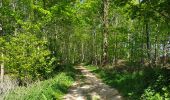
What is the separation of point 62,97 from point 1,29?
53.6 feet

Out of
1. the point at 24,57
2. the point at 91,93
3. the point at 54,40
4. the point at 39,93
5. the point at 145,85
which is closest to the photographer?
the point at 39,93

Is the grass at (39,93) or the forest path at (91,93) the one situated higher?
the grass at (39,93)

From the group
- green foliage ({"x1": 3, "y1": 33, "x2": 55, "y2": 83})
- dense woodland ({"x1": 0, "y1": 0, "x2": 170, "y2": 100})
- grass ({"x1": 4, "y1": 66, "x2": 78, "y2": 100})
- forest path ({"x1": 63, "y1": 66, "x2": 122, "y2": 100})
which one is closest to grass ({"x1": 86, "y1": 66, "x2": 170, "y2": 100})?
dense woodland ({"x1": 0, "y1": 0, "x2": 170, "y2": 100})

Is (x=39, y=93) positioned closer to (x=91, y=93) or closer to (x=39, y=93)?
(x=39, y=93)

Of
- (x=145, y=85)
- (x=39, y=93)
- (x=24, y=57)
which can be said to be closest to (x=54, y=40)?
(x=24, y=57)

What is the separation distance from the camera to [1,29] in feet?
100

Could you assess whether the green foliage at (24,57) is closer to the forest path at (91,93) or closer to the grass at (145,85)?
the forest path at (91,93)

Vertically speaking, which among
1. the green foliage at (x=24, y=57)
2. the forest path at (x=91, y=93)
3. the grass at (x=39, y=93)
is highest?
the green foliage at (x=24, y=57)

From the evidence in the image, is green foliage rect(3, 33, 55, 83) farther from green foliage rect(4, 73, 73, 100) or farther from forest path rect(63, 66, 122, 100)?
forest path rect(63, 66, 122, 100)

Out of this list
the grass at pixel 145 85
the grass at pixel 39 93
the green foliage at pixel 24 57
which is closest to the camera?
the grass at pixel 145 85

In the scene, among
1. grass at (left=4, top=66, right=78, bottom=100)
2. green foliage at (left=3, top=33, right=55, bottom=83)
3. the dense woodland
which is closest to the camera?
grass at (left=4, top=66, right=78, bottom=100)

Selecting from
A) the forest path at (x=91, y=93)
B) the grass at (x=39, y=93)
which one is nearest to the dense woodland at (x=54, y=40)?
the forest path at (x=91, y=93)

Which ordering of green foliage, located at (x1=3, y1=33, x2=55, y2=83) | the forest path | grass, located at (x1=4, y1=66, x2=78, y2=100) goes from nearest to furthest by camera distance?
grass, located at (x1=4, y1=66, x2=78, y2=100), the forest path, green foliage, located at (x1=3, y1=33, x2=55, y2=83)

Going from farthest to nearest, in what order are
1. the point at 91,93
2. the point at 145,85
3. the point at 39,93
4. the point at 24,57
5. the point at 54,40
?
1. the point at 54,40
2. the point at 24,57
3. the point at 91,93
4. the point at 145,85
5. the point at 39,93
